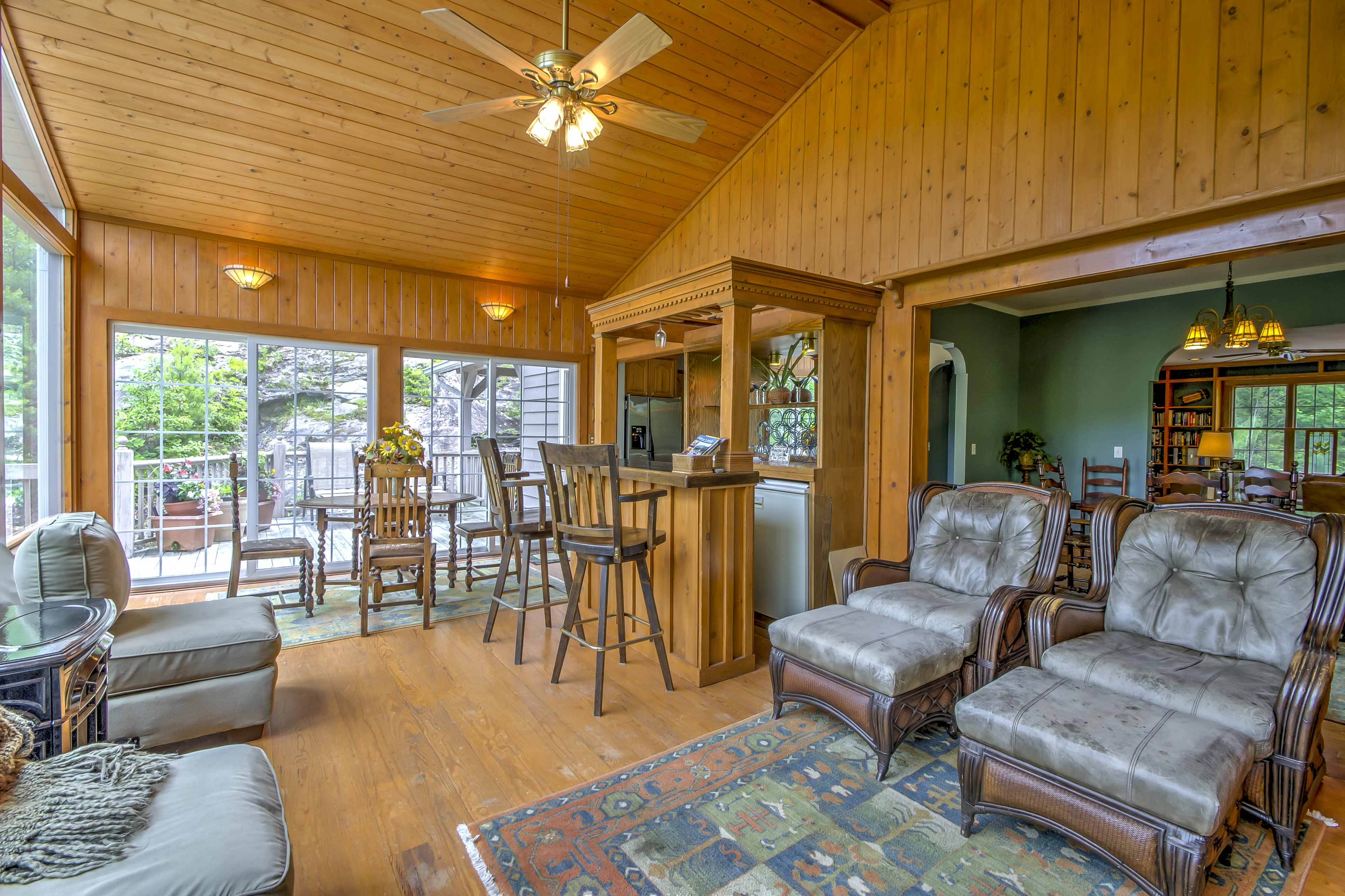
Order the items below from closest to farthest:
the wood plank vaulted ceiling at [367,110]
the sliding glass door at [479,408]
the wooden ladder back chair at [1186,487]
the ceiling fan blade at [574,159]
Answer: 1. the ceiling fan blade at [574,159]
2. the wood plank vaulted ceiling at [367,110]
3. the wooden ladder back chair at [1186,487]
4. the sliding glass door at [479,408]

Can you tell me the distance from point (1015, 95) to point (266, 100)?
447 centimetres

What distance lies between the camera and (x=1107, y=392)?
21.5 ft

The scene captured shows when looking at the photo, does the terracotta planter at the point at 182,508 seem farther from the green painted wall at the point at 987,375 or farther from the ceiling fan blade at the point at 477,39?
the green painted wall at the point at 987,375

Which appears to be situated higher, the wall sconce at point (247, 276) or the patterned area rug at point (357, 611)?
the wall sconce at point (247, 276)

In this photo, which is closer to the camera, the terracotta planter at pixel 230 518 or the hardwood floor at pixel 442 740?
the hardwood floor at pixel 442 740

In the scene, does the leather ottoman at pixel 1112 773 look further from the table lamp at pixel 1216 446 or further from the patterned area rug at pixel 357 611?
the table lamp at pixel 1216 446

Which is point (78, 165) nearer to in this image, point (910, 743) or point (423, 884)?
point (423, 884)

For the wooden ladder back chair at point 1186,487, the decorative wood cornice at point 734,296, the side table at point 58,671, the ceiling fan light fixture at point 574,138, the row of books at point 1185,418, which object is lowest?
the side table at point 58,671

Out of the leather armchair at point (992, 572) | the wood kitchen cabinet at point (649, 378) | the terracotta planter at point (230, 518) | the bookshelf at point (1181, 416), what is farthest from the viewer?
the bookshelf at point (1181, 416)

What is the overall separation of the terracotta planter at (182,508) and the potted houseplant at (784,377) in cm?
458

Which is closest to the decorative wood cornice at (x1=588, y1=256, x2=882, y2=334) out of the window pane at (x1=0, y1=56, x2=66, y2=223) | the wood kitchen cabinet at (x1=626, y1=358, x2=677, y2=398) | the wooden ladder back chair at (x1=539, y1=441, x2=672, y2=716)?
the wooden ladder back chair at (x1=539, y1=441, x2=672, y2=716)

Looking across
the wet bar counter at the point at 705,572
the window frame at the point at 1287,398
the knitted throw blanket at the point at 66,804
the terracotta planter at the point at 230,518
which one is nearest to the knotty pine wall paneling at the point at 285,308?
the terracotta planter at the point at 230,518

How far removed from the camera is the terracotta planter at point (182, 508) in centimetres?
480

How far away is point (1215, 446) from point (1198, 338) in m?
0.93
